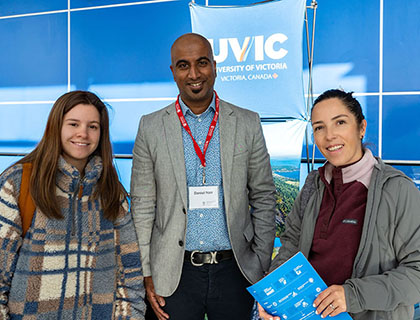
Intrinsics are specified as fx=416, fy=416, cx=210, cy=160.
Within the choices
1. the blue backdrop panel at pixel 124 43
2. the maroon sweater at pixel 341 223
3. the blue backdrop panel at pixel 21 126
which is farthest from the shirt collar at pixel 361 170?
the blue backdrop panel at pixel 21 126

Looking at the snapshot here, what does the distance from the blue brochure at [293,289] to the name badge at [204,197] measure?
0.53 metres

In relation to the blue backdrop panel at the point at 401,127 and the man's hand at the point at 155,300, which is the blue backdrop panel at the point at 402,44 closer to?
the blue backdrop panel at the point at 401,127

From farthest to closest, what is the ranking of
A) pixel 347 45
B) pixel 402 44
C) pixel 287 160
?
pixel 347 45
pixel 402 44
pixel 287 160

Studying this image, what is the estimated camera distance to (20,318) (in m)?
1.35

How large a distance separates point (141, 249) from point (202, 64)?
0.83m

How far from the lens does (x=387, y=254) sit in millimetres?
1303

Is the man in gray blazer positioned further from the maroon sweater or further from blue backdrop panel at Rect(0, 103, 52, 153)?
blue backdrop panel at Rect(0, 103, 52, 153)

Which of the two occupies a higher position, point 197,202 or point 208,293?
point 197,202

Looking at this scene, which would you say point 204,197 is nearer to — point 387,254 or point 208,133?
point 208,133

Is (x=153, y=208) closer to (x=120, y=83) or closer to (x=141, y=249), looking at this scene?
A: (x=141, y=249)

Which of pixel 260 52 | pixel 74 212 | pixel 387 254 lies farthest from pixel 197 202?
pixel 260 52

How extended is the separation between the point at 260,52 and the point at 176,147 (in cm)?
196

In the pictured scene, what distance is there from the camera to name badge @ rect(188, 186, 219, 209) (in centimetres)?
176

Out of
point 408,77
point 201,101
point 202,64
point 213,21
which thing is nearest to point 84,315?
point 201,101
